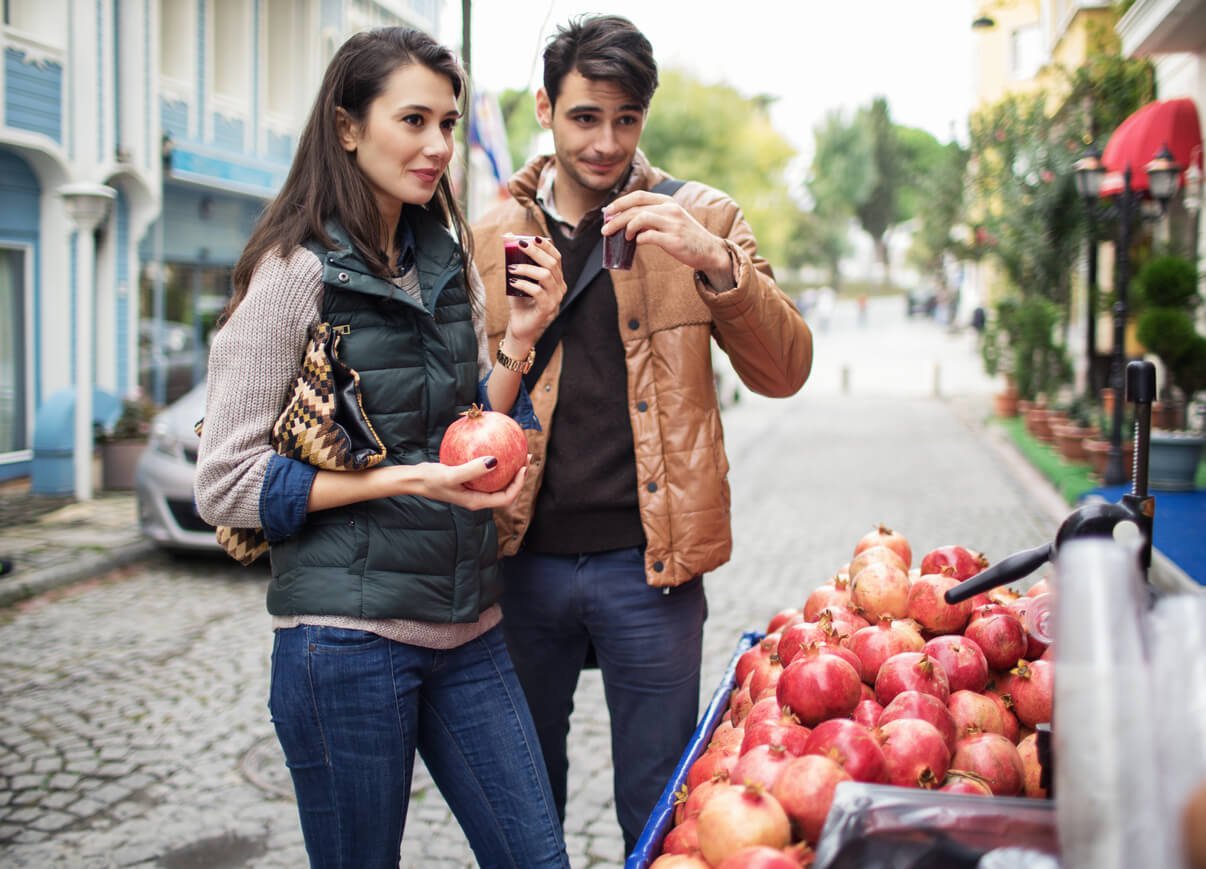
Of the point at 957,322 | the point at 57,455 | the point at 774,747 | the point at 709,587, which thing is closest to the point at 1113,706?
the point at 774,747

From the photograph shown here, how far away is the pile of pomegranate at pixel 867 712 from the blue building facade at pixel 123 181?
29.6ft

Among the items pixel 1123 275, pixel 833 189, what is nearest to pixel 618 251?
pixel 1123 275

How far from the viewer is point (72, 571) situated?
7.72m

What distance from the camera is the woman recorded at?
1977 mm

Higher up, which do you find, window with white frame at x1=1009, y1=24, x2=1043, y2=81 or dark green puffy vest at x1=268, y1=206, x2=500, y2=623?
window with white frame at x1=1009, y1=24, x2=1043, y2=81

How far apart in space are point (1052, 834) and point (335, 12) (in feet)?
62.1

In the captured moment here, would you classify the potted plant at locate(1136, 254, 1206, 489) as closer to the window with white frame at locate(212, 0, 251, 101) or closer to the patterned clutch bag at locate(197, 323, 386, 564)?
the patterned clutch bag at locate(197, 323, 386, 564)

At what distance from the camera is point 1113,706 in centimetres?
107

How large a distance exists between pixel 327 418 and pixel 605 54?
3.81 feet

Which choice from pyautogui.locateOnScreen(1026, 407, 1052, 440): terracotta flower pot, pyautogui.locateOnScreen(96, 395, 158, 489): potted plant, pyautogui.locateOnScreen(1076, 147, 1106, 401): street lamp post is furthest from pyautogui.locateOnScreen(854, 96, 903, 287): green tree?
pyautogui.locateOnScreen(96, 395, 158, 489): potted plant

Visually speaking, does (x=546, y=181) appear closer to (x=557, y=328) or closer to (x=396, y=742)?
(x=557, y=328)

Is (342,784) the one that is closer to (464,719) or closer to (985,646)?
(464,719)

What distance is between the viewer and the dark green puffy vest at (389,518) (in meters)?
2.02

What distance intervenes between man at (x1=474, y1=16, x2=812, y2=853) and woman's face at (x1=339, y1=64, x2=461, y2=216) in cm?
54
